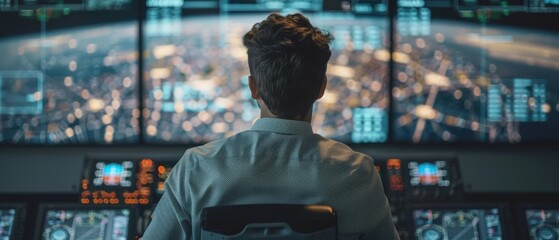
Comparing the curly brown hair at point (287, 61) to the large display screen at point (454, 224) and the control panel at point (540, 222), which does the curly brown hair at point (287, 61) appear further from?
the control panel at point (540, 222)

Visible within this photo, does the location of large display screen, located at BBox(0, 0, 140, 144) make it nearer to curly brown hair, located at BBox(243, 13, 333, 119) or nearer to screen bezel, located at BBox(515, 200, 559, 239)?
screen bezel, located at BBox(515, 200, 559, 239)

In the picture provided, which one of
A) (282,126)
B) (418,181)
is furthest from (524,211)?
(282,126)

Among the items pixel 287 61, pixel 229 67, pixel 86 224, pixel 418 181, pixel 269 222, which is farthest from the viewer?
pixel 229 67

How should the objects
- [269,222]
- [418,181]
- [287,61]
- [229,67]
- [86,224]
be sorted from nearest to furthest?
[269,222] → [287,61] → [86,224] → [418,181] → [229,67]

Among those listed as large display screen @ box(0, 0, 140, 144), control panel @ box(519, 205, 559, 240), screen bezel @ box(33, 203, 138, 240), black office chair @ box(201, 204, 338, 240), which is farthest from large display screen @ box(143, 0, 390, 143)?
black office chair @ box(201, 204, 338, 240)

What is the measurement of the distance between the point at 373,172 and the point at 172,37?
2900 millimetres

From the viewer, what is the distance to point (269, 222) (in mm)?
1847

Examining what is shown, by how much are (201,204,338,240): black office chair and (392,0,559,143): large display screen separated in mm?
3005

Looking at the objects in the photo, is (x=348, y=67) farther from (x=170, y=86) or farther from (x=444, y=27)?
(x=170, y=86)

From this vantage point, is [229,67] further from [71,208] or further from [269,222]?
[269,222]

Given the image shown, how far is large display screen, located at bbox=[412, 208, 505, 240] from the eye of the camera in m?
4.43

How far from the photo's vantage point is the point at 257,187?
1.95m

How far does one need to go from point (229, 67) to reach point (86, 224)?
3.67ft

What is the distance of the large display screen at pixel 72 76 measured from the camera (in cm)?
479
